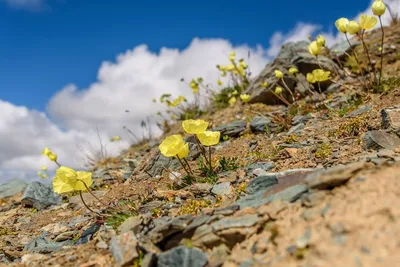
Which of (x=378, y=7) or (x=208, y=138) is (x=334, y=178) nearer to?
(x=208, y=138)

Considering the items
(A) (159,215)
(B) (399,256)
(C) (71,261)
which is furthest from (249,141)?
(B) (399,256)

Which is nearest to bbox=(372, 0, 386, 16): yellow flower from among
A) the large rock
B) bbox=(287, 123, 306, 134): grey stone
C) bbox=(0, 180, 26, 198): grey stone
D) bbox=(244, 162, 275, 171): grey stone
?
bbox=(287, 123, 306, 134): grey stone

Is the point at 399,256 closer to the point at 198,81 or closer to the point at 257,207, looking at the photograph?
the point at 257,207

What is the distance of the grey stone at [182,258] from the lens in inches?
93.8

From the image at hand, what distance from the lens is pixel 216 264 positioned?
2303 mm

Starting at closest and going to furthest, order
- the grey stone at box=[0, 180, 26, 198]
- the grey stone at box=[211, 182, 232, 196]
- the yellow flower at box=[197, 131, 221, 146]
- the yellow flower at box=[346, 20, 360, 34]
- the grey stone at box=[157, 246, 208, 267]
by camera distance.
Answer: the grey stone at box=[157, 246, 208, 267], the grey stone at box=[211, 182, 232, 196], the yellow flower at box=[197, 131, 221, 146], the yellow flower at box=[346, 20, 360, 34], the grey stone at box=[0, 180, 26, 198]

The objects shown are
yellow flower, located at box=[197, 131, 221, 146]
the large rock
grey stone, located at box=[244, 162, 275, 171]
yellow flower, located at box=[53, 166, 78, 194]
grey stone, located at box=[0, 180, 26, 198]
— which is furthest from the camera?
the large rock

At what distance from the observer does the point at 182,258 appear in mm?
2406

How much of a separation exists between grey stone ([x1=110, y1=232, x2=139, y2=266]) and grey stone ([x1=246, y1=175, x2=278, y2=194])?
43.2 inches

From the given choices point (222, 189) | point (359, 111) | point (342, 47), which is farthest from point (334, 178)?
point (342, 47)

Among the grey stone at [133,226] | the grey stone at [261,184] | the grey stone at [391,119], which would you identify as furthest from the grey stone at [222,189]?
the grey stone at [391,119]

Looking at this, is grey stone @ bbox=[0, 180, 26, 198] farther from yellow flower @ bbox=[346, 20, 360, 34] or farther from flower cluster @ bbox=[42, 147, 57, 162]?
yellow flower @ bbox=[346, 20, 360, 34]

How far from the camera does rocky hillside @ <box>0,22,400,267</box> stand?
203cm

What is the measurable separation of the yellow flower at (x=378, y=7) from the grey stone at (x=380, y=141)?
1.86 m
